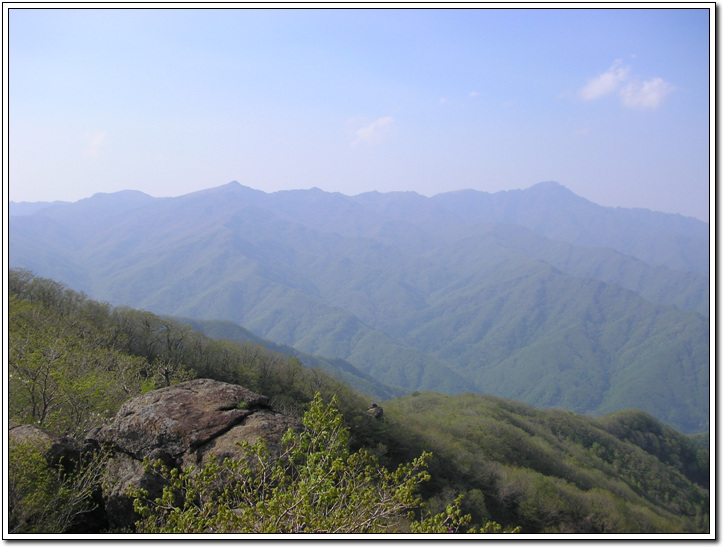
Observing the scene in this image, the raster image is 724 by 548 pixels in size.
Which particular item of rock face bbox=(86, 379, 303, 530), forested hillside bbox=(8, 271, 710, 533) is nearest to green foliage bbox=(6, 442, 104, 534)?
forested hillside bbox=(8, 271, 710, 533)

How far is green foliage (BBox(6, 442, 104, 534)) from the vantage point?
8.23m

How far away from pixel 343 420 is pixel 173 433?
72.5ft

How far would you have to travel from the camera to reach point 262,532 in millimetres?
6793

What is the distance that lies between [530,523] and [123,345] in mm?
32172

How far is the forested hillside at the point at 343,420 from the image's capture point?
1373 centimetres

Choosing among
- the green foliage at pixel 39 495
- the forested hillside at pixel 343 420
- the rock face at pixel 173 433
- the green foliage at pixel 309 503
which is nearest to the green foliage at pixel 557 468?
the forested hillside at pixel 343 420

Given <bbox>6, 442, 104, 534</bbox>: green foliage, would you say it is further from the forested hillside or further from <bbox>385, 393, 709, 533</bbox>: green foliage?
<bbox>385, 393, 709, 533</bbox>: green foliage

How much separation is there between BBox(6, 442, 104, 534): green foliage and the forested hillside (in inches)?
2.8

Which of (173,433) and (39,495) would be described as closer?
(39,495)

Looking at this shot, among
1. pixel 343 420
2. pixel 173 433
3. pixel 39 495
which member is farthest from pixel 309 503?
pixel 343 420

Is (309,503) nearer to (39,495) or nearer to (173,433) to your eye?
(173,433)

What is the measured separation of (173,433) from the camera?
9688 millimetres

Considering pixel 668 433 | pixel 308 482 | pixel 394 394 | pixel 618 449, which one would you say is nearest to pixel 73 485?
pixel 308 482
